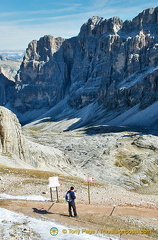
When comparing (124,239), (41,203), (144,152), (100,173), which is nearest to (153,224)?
(124,239)

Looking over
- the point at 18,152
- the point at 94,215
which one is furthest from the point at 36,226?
the point at 18,152

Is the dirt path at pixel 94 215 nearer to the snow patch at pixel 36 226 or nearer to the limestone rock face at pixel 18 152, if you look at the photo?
the snow patch at pixel 36 226

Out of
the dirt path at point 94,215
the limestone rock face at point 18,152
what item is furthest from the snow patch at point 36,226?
the limestone rock face at point 18,152

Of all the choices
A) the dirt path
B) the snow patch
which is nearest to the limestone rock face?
the dirt path

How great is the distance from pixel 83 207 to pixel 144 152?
363 ft

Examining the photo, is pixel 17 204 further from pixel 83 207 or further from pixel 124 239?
pixel 124 239

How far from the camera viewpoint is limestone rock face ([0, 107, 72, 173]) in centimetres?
5850

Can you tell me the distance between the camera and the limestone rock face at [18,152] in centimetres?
5850

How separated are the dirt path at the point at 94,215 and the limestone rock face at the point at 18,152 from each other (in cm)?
2823

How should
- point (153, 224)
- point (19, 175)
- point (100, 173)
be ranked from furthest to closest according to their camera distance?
point (100, 173)
point (19, 175)
point (153, 224)

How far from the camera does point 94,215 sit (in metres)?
25.3

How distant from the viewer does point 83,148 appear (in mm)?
144625

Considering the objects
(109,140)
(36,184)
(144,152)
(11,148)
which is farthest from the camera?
(109,140)

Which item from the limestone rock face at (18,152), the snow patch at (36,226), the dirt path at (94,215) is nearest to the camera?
the snow patch at (36,226)
